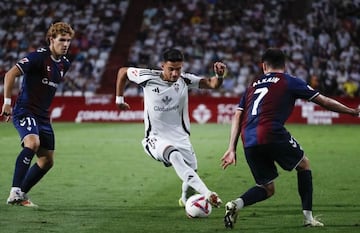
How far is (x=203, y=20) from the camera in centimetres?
3644

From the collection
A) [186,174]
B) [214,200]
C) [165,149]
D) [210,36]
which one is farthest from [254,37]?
[214,200]

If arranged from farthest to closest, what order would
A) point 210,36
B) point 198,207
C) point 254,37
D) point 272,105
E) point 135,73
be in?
1. point 210,36
2. point 254,37
3. point 135,73
4. point 198,207
5. point 272,105

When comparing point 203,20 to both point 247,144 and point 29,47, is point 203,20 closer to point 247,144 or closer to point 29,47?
point 29,47

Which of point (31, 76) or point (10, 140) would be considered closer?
point (31, 76)

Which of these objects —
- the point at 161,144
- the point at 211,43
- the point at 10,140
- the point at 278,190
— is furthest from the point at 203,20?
the point at 161,144

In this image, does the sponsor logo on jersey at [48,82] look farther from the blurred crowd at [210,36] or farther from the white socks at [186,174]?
the blurred crowd at [210,36]

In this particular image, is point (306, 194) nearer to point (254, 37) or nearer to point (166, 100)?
point (166, 100)

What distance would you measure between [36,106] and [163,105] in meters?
1.69

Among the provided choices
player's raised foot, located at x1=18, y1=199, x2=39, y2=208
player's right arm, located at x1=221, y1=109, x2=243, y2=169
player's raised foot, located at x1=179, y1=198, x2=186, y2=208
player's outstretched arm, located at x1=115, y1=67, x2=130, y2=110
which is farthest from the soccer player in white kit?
player's raised foot, located at x1=18, y1=199, x2=39, y2=208

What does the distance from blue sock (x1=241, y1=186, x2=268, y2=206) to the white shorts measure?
121 centimetres

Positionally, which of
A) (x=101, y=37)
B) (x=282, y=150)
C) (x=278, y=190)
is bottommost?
(x=278, y=190)

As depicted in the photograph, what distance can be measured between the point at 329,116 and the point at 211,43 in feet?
23.6

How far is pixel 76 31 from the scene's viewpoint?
36062 millimetres

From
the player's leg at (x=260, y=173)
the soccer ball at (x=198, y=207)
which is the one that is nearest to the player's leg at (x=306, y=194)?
the player's leg at (x=260, y=173)
